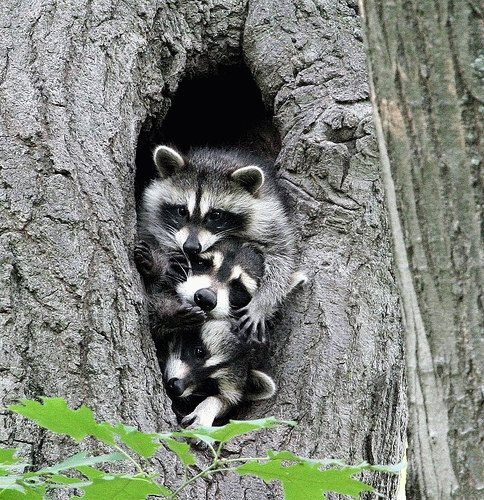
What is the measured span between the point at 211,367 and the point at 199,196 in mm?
1128

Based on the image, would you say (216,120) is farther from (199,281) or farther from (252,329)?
(252,329)

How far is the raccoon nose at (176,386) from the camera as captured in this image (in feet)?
13.0

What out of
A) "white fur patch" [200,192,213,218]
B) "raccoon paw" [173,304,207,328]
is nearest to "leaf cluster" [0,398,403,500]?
"raccoon paw" [173,304,207,328]

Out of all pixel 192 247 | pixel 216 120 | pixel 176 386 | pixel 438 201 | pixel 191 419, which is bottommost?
pixel 191 419

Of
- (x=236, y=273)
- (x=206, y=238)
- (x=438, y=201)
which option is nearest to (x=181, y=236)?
(x=206, y=238)

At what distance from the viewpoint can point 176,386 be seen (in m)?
3.96

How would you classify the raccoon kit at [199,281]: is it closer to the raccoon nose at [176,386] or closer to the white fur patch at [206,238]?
the white fur patch at [206,238]

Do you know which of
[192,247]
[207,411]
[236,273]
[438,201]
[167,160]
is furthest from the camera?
[167,160]

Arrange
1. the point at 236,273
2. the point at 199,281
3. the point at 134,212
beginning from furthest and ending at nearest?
1. the point at 236,273
2. the point at 199,281
3. the point at 134,212

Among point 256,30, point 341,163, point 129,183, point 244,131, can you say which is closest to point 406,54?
point 129,183

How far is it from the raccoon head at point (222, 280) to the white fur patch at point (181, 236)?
0.13 metres

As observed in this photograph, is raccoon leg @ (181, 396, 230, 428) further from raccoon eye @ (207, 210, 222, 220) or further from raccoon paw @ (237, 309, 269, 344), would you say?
raccoon eye @ (207, 210, 222, 220)

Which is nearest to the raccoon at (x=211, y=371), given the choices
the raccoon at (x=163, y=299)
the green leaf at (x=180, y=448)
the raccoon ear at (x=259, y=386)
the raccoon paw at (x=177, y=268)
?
the raccoon ear at (x=259, y=386)

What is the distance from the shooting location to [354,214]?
414 centimetres
